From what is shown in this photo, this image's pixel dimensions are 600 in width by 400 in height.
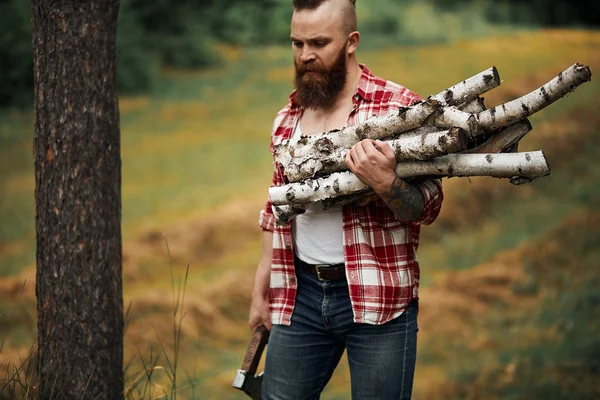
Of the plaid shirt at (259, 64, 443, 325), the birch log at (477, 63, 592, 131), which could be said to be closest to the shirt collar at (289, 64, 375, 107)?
the plaid shirt at (259, 64, 443, 325)

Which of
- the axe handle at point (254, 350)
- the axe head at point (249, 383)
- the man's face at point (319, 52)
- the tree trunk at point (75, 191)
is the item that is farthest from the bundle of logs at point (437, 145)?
the tree trunk at point (75, 191)

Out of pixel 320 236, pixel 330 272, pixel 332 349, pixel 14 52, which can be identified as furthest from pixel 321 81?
pixel 14 52

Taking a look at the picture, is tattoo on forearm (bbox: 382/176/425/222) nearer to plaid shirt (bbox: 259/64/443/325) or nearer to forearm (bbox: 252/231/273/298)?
plaid shirt (bbox: 259/64/443/325)

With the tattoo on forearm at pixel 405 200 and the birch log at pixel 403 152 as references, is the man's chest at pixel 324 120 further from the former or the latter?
the tattoo on forearm at pixel 405 200

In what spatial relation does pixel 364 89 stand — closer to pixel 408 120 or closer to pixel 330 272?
pixel 408 120

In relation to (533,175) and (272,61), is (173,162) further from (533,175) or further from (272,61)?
(533,175)

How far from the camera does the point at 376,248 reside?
2674 millimetres

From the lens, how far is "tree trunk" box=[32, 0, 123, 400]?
117 inches

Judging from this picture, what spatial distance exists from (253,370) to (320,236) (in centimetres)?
64

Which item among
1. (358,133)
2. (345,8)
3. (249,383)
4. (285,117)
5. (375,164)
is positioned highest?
(345,8)

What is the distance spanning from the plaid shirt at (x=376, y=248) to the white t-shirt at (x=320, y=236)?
0.15 ft

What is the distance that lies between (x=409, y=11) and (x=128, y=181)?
2.83 meters

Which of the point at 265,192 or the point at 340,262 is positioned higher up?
the point at 265,192

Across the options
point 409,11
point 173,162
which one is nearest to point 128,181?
point 173,162
